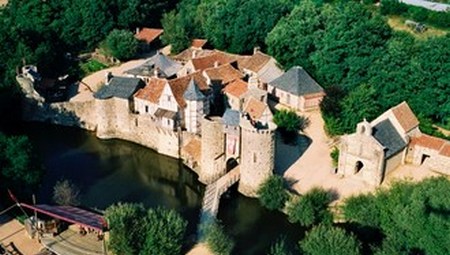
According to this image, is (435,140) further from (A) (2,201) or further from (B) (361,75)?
(A) (2,201)

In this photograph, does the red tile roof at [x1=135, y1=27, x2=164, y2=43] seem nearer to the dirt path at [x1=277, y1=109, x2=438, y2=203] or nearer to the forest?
the forest

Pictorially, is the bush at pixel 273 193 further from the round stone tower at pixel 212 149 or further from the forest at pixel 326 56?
the round stone tower at pixel 212 149

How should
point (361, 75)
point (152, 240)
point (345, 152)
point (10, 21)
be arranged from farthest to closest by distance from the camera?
point (10, 21), point (361, 75), point (345, 152), point (152, 240)

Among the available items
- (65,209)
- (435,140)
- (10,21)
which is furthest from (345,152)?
(10,21)

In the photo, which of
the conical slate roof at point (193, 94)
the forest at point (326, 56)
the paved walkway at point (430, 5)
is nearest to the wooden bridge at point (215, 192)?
the forest at point (326, 56)

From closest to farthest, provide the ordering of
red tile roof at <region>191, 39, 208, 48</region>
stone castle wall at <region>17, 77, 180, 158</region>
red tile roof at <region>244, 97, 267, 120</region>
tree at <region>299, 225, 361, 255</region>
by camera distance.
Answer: tree at <region>299, 225, 361, 255</region> < red tile roof at <region>244, 97, 267, 120</region> < stone castle wall at <region>17, 77, 180, 158</region> < red tile roof at <region>191, 39, 208, 48</region>

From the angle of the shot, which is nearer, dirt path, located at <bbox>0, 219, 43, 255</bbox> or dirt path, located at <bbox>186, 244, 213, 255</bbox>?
dirt path, located at <bbox>0, 219, 43, 255</bbox>

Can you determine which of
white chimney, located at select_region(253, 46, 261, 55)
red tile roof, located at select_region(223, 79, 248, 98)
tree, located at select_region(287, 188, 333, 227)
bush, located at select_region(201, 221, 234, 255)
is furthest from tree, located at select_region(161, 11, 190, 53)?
bush, located at select_region(201, 221, 234, 255)
